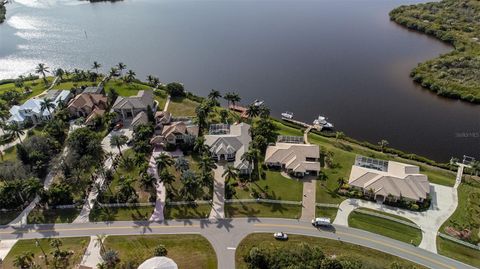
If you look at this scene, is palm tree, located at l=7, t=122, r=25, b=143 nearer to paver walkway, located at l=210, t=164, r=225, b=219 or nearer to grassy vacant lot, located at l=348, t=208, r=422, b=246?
paver walkway, located at l=210, t=164, r=225, b=219

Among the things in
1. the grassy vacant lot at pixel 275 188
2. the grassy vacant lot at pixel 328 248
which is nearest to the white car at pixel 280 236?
the grassy vacant lot at pixel 328 248

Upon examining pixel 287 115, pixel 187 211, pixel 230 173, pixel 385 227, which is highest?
pixel 287 115

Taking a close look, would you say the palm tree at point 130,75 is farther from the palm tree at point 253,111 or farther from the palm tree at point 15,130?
the palm tree at point 253,111

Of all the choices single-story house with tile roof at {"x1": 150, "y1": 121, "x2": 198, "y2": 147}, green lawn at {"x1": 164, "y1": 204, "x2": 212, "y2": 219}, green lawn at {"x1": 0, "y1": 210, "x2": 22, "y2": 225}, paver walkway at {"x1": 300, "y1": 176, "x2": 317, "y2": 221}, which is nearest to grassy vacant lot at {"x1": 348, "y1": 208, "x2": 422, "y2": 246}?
paver walkway at {"x1": 300, "y1": 176, "x2": 317, "y2": 221}

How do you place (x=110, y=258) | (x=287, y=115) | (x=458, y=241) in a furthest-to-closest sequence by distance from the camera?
(x=287, y=115), (x=458, y=241), (x=110, y=258)

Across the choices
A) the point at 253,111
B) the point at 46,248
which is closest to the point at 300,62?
the point at 253,111

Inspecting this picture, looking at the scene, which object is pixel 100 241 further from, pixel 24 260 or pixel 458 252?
pixel 458 252
